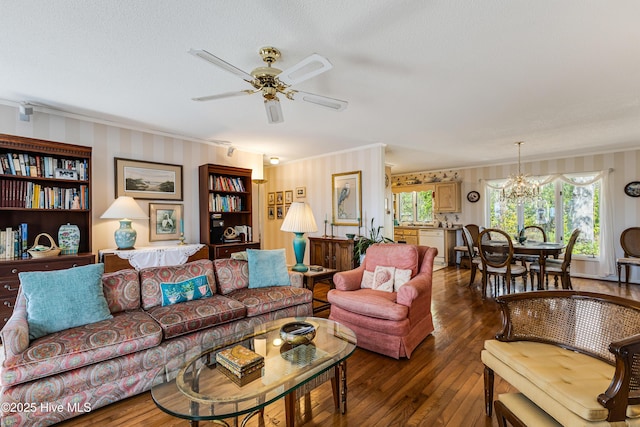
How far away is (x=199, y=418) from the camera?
3.90ft

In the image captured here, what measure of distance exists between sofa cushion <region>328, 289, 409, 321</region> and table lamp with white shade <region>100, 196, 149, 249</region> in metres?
2.53

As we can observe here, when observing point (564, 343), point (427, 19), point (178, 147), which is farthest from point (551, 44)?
point (178, 147)

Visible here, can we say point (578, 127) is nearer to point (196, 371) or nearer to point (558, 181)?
point (558, 181)

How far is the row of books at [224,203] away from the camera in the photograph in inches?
181

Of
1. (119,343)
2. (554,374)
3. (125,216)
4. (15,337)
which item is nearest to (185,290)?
(119,343)

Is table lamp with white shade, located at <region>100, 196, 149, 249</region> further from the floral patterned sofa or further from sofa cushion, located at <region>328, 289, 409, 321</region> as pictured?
sofa cushion, located at <region>328, 289, 409, 321</region>

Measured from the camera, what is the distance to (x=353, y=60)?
2262 mm

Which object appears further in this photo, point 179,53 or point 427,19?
point 179,53

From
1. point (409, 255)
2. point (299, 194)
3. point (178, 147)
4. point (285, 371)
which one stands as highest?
point (178, 147)

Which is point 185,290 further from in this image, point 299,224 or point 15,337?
point 299,224

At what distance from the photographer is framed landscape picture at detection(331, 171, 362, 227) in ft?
17.1

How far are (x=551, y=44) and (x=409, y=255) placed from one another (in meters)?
2.04

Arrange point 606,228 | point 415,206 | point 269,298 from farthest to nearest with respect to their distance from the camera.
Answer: point 415,206, point 606,228, point 269,298

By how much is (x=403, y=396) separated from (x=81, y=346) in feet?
6.93
